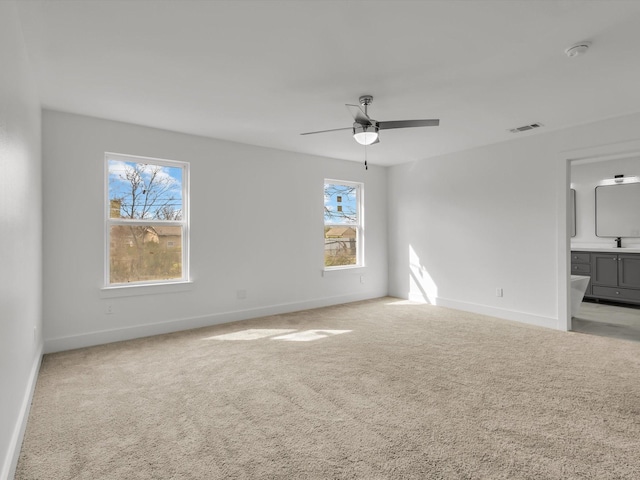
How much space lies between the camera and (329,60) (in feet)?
8.75

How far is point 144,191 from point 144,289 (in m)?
1.18

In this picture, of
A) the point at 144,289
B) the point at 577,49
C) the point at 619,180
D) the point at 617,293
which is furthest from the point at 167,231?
the point at 619,180

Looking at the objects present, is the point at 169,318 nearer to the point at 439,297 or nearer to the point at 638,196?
the point at 439,297

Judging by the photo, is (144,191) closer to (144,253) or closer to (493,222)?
(144,253)

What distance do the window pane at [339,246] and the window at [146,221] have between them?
238cm

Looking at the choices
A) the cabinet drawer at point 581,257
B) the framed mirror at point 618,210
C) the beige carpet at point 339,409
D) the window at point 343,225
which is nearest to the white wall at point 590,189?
the framed mirror at point 618,210

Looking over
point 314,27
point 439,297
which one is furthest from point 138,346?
point 439,297

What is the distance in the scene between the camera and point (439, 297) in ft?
19.3

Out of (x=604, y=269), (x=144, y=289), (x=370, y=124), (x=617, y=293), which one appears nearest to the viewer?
Answer: (x=370, y=124)

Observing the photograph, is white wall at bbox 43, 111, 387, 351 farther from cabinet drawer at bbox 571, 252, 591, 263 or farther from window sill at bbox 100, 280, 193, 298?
cabinet drawer at bbox 571, 252, 591, 263

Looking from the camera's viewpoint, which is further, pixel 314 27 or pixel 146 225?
pixel 146 225

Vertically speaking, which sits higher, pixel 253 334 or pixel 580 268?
pixel 580 268

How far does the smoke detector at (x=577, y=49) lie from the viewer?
2.42 metres

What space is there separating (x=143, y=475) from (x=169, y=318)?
2.80 meters
